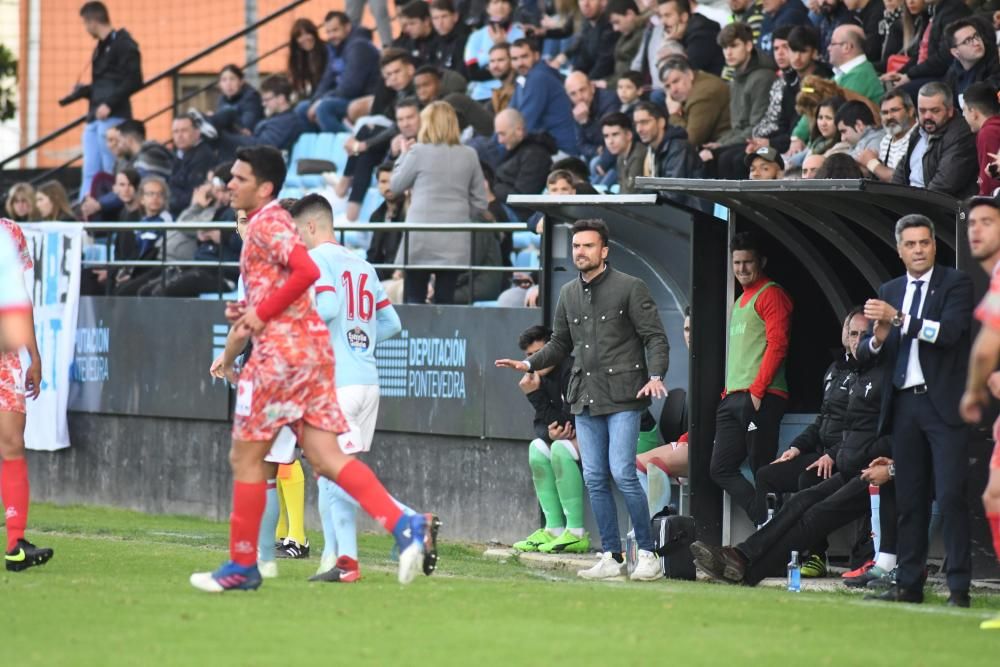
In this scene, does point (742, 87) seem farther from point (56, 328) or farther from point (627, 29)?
point (56, 328)

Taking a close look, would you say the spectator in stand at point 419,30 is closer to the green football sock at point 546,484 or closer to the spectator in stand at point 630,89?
the spectator in stand at point 630,89

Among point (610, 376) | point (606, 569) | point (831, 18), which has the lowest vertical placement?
point (606, 569)

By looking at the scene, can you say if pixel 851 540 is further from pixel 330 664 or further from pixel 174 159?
pixel 174 159

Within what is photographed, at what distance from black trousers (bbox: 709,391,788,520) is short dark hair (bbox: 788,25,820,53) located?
400cm

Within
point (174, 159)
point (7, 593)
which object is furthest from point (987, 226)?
point (174, 159)

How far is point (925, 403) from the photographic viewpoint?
10.1 metres

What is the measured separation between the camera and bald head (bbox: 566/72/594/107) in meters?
17.6

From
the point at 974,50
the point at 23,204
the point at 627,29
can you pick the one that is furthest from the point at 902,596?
the point at 23,204

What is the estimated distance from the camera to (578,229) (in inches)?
470

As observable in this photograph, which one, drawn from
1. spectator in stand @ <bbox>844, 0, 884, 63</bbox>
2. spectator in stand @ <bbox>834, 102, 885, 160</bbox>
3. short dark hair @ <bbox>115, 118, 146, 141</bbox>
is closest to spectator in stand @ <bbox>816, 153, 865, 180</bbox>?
spectator in stand @ <bbox>834, 102, 885, 160</bbox>

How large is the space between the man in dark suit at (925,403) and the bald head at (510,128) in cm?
689

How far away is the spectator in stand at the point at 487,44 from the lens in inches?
786

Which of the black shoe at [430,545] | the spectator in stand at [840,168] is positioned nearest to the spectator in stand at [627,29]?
the spectator in stand at [840,168]

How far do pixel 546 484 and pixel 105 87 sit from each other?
1173 cm
